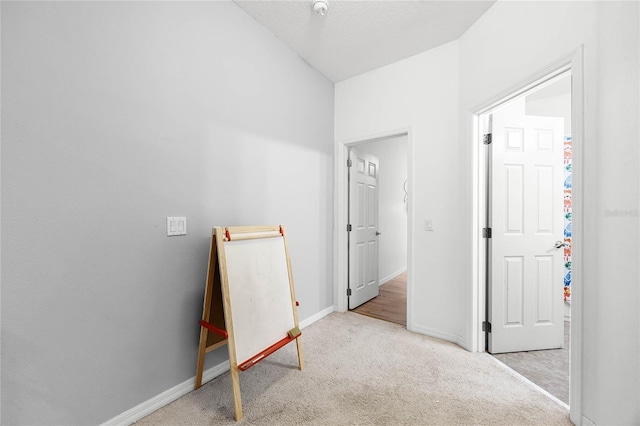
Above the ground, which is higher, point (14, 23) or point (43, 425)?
point (14, 23)

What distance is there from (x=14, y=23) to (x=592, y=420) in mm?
3325

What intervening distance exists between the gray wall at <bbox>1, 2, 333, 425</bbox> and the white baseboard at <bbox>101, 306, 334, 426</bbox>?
37 millimetres

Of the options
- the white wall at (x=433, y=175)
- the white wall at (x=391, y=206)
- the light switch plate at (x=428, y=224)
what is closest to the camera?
the white wall at (x=433, y=175)

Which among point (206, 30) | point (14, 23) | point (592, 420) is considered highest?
point (206, 30)

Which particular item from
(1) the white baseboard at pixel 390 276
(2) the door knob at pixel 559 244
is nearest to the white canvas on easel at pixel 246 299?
(2) the door knob at pixel 559 244

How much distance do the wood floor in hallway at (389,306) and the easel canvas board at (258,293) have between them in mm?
1490

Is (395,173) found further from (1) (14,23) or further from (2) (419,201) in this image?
(1) (14,23)

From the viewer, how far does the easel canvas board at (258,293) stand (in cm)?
163

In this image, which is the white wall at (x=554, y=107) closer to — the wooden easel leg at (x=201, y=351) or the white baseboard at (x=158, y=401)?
the wooden easel leg at (x=201, y=351)

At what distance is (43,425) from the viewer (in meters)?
1.18

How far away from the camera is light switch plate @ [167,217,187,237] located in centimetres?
164

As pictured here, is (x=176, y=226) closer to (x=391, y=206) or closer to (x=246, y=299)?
(x=246, y=299)

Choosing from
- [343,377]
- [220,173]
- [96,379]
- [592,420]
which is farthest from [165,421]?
[592,420]

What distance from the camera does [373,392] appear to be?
5.68 feet
